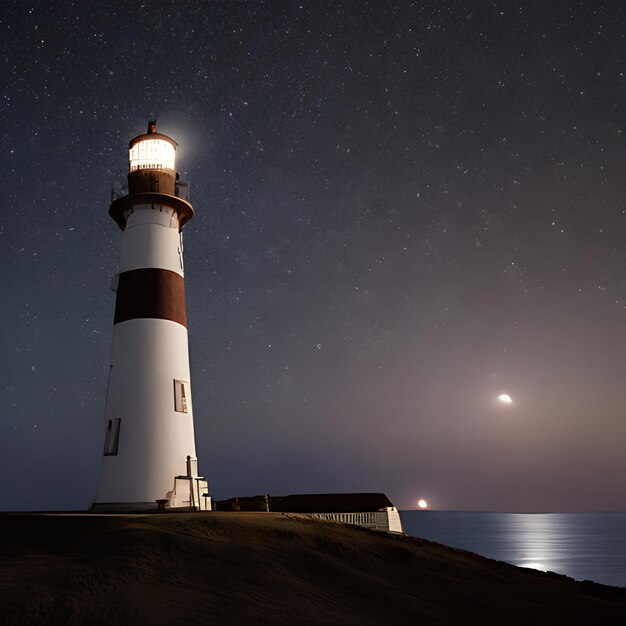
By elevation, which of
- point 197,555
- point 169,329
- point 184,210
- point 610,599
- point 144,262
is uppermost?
→ point 184,210

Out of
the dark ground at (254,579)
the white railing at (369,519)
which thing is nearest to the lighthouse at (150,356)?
the dark ground at (254,579)

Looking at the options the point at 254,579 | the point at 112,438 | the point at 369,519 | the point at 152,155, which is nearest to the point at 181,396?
the point at 112,438

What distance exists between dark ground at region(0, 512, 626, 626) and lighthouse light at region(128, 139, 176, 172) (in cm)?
1299

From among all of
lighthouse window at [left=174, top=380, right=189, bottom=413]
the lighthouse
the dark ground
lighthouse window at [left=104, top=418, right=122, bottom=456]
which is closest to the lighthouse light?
the lighthouse

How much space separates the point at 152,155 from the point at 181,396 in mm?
9073

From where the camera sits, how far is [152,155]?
23.2 meters

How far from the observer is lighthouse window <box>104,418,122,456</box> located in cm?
1970

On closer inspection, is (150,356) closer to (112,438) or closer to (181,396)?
(181,396)

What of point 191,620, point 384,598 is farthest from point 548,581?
point 191,620

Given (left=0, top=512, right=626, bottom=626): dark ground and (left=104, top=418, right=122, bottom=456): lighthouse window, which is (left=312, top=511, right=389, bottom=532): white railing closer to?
(left=0, top=512, right=626, bottom=626): dark ground

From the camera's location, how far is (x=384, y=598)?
1171 cm

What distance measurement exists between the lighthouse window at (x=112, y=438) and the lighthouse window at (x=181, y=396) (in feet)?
6.09

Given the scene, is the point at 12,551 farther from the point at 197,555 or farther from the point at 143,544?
the point at 197,555

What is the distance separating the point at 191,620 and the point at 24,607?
2.30m
